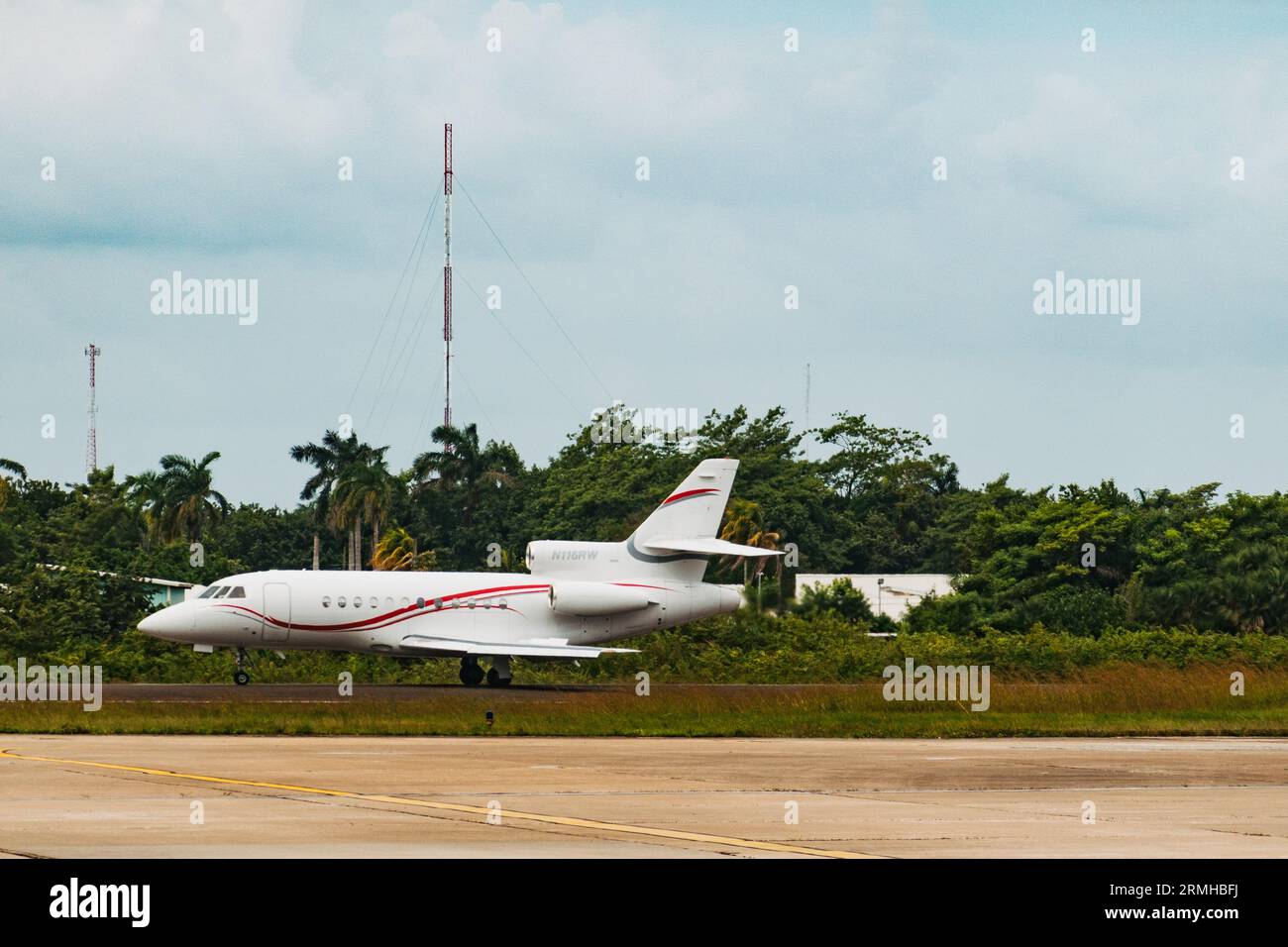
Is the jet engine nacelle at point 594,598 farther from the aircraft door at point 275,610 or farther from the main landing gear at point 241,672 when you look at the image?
the main landing gear at point 241,672

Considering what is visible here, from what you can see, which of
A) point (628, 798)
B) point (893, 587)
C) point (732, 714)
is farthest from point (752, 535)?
point (628, 798)

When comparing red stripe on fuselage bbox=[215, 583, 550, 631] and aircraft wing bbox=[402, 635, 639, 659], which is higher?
red stripe on fuselage bbox=[215, 583, 550, 631]

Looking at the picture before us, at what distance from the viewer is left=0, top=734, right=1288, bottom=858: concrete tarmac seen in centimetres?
1623

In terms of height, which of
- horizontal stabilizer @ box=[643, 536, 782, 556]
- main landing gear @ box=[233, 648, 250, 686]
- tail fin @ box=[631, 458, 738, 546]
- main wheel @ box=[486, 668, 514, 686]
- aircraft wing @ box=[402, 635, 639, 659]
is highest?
tail fin @ box=[631, 458, 738, 546]

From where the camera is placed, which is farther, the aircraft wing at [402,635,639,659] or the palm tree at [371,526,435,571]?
the palm tree at [371,526,435,571]

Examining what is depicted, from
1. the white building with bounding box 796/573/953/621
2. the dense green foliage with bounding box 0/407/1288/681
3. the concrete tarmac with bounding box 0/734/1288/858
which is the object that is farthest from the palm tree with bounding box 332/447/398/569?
the concrete tarmac with bounding box 0/734/1288/858

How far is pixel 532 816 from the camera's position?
61.4 ft

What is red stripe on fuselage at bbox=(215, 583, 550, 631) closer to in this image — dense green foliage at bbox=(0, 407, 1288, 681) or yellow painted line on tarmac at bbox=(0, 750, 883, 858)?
dense green foliage at bbox=(0, 407, 1288, 681)

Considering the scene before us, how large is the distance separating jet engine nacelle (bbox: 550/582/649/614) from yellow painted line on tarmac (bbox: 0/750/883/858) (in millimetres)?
28792

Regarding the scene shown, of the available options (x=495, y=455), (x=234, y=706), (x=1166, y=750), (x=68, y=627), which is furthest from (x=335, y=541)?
(x=1166, y=750)

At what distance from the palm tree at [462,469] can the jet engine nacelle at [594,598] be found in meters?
69.5
